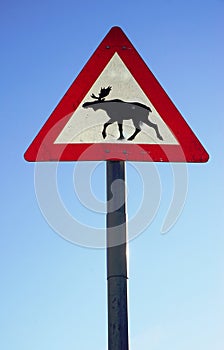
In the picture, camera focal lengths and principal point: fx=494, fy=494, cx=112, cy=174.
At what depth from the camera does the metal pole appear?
1352mm

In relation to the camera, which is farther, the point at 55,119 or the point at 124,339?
the point at 55,119

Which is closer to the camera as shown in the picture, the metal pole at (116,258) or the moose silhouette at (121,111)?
the metal pole at (116,258)

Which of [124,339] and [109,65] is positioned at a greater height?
[109,65]

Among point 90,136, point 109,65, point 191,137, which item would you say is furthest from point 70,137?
point 191,137

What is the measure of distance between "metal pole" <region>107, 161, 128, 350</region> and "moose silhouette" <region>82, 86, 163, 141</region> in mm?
142

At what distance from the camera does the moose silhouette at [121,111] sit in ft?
5.31

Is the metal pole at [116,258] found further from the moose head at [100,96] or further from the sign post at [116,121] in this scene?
the moose head at [100,96]

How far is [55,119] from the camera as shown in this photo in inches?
66.2

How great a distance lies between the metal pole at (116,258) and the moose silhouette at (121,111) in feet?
0.47

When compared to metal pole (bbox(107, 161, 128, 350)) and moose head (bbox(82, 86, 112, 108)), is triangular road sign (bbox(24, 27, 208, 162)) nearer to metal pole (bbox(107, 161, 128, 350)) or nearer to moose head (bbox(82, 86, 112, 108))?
moose head (bbox(82, 86, 112, 108))

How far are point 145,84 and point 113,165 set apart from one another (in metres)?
0.34

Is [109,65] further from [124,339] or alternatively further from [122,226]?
[124,339]

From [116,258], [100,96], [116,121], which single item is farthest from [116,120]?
[116,258]

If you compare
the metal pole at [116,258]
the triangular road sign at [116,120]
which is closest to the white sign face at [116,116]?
the triangular road sign at [116,120]
